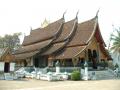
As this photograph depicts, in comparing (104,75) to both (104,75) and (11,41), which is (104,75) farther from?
(11,41)

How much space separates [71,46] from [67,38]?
2155 millimetres

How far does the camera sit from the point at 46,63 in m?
38.9

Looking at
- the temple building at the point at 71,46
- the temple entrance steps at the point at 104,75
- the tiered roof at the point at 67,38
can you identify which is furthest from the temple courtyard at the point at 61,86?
the tiered roof at the point at 67,38

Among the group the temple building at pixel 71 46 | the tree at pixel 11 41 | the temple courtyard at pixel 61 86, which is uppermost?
the tree at pixel 11 41

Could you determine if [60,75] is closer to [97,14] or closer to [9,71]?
[9,71]

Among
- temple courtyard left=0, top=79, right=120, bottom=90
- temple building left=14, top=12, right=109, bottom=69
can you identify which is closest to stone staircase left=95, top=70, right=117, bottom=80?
temple building left=14, top=12, right=109, bottom=69

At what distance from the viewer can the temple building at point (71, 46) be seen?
1347 inches

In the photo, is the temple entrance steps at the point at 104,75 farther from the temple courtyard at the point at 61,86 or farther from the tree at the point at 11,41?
the tree at the point at 11,41

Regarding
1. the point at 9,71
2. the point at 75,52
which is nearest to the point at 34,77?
the point at 9,71

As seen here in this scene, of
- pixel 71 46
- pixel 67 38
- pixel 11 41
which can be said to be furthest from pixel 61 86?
pixel 11 41

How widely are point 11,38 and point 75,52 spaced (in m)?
34.4

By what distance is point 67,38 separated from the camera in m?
37.5

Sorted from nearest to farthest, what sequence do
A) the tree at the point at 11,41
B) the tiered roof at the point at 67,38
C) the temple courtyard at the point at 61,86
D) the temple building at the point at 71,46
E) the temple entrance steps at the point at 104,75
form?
the temple courtyard at the point at 61,86 < the temple entrance steps at the point at 104,75 < the temple building at the point at 71,46 < the tiered roof at the point at 67,38 < the tree at the point at 11,41

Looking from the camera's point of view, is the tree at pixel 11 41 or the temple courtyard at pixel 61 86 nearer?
the temple courtyard at pixel 61 86
